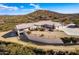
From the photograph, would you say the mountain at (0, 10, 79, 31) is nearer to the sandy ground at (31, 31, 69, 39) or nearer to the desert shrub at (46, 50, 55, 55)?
the sandy ground at (31, 31, 69, 39)

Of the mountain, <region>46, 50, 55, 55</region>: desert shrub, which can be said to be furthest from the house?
<region>46, 50, 55, 55</region>: desert shrub

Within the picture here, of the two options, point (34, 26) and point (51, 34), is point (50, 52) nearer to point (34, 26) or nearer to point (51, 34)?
point (51, 34)

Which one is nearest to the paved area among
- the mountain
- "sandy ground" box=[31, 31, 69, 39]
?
"sandy ground" box=[31, 31, 69, 39]

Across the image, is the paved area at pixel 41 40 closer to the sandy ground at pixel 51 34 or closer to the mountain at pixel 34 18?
the sandy ground at pixel 51 34

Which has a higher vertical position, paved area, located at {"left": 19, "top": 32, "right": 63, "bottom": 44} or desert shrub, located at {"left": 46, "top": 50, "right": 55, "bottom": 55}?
paved area, located at {"left": 19, "top": 32, "right": 63, "bottom": 44}

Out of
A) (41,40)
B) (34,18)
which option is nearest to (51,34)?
(41,40)

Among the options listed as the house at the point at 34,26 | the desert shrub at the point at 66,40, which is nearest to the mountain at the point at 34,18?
the house at the point at 34,26

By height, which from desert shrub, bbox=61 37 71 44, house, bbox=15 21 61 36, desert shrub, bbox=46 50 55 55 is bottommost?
desert shrub, bbox=46 50 55 55

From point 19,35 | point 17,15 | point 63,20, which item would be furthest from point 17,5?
point 63,20
